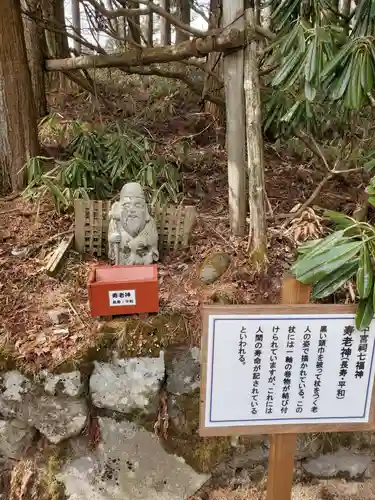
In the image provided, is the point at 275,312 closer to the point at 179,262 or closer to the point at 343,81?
the point at 343,81

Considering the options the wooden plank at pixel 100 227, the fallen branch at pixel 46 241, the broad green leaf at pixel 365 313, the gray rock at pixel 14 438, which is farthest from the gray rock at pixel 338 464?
the fallen branch at pixel 46 241

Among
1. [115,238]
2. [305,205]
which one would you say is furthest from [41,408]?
[305,205]

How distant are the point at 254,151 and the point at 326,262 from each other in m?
1.33

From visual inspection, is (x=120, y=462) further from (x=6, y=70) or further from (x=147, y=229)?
(x=6, y=70)

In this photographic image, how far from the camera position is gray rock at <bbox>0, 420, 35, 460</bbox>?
7.94 ft

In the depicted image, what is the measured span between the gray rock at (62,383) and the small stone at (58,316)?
0.27m

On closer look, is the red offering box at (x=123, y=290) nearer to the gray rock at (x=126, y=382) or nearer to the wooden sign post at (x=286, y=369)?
the gray rock at (x=126, y=382)

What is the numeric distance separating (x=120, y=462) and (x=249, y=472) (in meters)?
0.70

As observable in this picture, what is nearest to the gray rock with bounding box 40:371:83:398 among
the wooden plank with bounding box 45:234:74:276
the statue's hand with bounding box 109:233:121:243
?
the wooden plank with bounding box 45:234:74:276

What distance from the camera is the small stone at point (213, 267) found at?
2740 mm

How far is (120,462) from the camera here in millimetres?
2461

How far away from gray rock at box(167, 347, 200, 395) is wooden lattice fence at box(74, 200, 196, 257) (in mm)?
802

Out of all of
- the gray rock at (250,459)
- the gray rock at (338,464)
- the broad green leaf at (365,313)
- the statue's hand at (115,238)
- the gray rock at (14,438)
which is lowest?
the gray rock at (338,464)

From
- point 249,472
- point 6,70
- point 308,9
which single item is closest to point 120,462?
point 249,472
